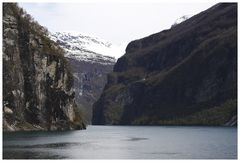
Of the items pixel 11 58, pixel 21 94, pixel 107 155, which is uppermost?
pixel 11 58

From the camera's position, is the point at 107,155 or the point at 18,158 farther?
the point at 107,155

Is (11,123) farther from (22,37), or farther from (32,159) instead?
(32,159)

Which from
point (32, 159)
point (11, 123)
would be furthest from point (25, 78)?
point (32, 159)

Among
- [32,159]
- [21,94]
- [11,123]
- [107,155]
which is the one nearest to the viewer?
[32,159]

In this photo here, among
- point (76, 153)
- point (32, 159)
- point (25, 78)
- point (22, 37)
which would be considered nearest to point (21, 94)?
point (25, 78)

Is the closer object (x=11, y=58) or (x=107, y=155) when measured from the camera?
(x=107, y=155)

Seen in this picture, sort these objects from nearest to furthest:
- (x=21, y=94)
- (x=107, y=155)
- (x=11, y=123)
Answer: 1. (x=107, y=155)
2. (x=11, y=123)
3. (x=21, y=94)

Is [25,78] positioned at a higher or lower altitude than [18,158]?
higher

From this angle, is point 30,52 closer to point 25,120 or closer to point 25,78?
point 25,78

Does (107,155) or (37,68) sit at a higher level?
(37,68)
